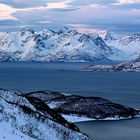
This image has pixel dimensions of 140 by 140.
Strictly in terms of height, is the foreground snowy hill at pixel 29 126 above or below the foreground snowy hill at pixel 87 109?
above

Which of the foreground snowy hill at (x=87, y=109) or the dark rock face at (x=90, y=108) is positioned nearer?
the foreground snowy hill at (x=87, y=109)

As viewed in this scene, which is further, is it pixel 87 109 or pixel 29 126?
pixel 87 109

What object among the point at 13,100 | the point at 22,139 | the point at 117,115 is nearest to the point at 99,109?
the point at 117,115

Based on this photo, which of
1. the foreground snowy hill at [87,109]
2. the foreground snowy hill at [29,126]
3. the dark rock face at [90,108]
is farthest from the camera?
the dark rock face at [90,108]

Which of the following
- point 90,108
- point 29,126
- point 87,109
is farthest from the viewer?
point 90,108

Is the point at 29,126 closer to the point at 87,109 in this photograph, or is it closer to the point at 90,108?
the point at 87,109

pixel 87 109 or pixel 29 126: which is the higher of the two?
pixel 29 126

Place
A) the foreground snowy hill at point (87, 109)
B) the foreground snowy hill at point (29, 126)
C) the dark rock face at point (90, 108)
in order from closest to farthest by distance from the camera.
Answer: the foreground snowy hill at point (29, 126)
the foreground snowy hill at point (87, 109)
the dark rock face at point (90, 108)

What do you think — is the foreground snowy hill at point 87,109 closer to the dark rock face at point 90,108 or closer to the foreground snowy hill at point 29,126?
the dark rock face at point 90,108

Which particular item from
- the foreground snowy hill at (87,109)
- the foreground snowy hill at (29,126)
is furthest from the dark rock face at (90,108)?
the foreground snowy hill at (29,126)

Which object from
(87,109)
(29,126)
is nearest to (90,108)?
(87,109)
